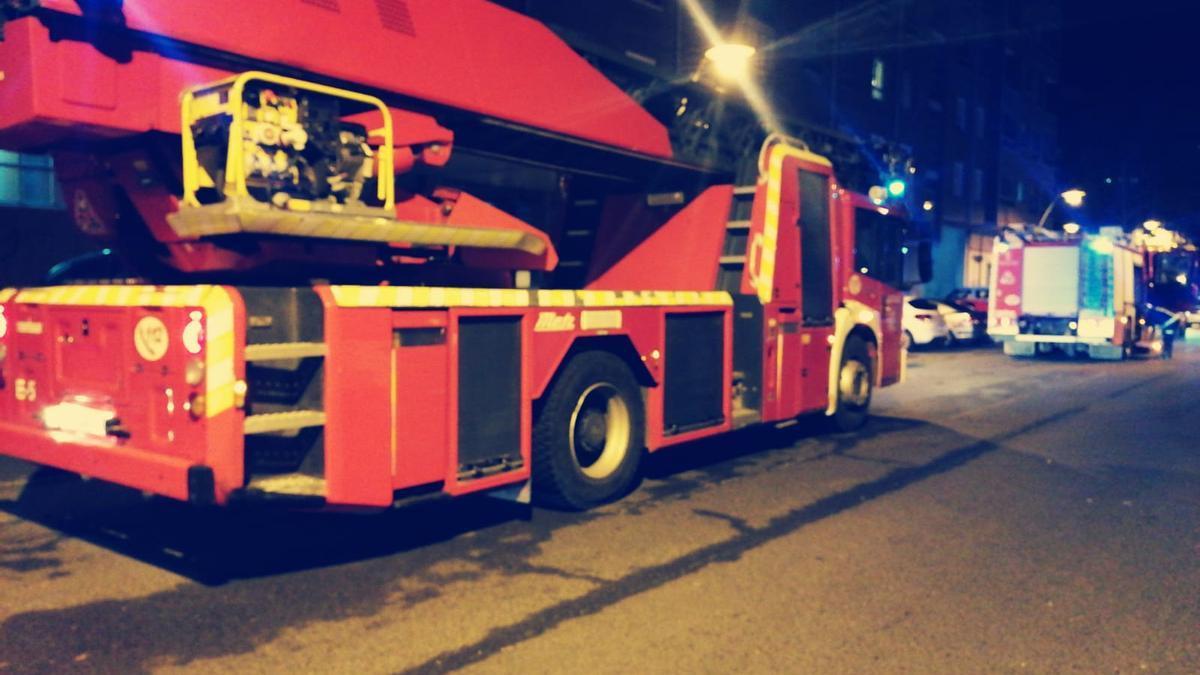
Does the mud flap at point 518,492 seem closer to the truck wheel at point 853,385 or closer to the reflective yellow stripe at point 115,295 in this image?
the reflective yellow stripe at point 115,295

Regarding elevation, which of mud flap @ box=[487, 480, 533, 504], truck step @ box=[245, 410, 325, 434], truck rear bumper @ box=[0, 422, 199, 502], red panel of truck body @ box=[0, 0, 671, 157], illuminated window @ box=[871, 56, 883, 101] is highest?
illuminated window @ box=[871, 56, 883, 101]

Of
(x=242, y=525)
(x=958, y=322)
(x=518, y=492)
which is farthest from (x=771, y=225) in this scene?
(x=958, y=322)

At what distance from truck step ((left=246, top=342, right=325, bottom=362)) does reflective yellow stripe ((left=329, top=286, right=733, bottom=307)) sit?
255mm

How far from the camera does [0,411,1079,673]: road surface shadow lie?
4.33 meters

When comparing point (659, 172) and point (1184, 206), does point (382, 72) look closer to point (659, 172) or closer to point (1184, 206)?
point (659, 172)

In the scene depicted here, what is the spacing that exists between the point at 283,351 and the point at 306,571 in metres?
1.35

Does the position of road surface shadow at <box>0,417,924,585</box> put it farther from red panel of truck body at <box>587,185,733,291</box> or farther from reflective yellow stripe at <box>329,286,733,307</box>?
red panel of truck body at <box>587,185,733,291</box>

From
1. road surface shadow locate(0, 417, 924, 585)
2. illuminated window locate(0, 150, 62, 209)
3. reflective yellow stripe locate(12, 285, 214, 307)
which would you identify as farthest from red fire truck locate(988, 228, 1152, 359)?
reflective yellow stripe locate(12, 285, 214, 307)

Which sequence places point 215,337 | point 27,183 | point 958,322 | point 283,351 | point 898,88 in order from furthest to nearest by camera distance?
point 898,88, point 958,322, point 27,183, point 283,351, point 215,337

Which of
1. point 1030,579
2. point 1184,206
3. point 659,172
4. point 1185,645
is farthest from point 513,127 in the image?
point 1184,206

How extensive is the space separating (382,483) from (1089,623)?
3528 mm

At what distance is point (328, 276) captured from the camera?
228 inches

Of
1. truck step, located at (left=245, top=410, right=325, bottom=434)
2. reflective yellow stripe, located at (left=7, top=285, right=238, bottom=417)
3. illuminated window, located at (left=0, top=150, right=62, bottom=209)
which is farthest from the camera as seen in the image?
illuminated window, located at (left=0, top=150, right=62, bottom=209)

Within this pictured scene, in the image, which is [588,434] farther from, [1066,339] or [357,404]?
[1066,339]
